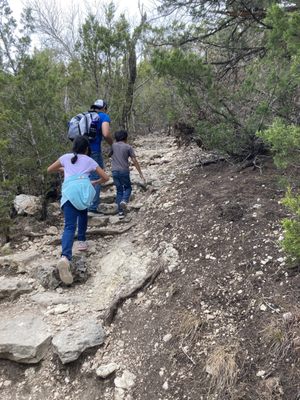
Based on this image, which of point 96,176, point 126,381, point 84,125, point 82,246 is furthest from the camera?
point 96,176

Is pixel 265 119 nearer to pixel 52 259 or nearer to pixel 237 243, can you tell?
pixel 237 243

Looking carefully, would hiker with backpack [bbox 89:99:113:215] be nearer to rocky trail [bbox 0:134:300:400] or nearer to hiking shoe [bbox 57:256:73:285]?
rocky trail [bbox 0:134:300:400]

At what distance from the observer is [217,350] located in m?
2.93

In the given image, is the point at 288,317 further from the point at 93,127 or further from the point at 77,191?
the point at 93,127

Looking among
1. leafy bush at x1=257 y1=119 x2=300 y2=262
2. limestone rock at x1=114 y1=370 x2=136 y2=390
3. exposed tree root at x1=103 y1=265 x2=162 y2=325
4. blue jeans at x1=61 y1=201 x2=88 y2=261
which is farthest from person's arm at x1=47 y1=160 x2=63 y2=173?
leafy bush at x1=257 y1=119 x2=300 y2=262

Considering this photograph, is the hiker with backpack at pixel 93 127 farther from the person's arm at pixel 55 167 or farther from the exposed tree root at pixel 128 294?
the exposed tree root at pixel 128 294

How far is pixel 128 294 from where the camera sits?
13.0ft

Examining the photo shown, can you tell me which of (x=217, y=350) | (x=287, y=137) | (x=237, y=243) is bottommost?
(x=217, y=350)

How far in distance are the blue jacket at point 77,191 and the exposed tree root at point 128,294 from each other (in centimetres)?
114

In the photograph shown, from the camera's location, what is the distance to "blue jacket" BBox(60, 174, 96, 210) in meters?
4.51

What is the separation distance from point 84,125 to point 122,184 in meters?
1.09

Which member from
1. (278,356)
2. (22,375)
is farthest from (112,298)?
(278,356)

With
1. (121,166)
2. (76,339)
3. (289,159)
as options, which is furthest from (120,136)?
(289,159)

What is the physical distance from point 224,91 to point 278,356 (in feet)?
13.9
